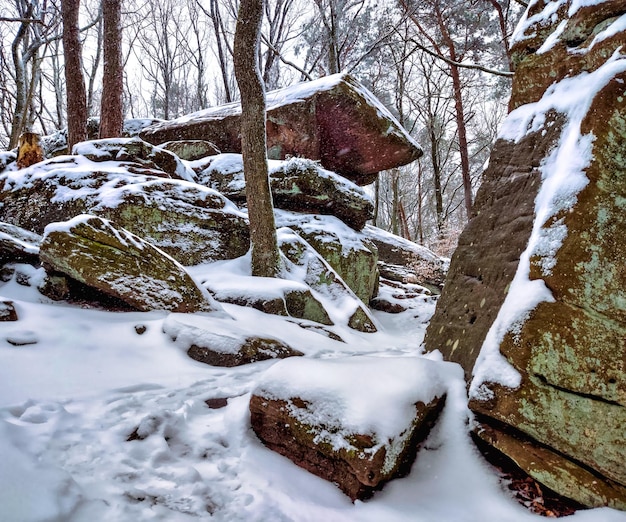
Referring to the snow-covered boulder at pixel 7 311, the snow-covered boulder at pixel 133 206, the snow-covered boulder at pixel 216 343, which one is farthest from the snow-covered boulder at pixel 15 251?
the snow-covered boulder at pixel 216 343

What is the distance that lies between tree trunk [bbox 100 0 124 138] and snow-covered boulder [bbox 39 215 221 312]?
18.2 ft

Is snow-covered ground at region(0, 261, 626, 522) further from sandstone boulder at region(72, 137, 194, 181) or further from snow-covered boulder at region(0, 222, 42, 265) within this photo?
sandstone boulder at region(72, 137, 194, 181)

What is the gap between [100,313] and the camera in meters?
3.40

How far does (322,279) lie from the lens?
6.53 meters

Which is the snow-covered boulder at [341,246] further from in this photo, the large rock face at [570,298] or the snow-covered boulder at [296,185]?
the large rock face at [570,298]

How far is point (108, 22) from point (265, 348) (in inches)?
320

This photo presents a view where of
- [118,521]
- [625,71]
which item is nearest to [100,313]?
[118,521]

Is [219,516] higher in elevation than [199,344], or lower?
lower

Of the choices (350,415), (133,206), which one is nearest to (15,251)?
→ (133,206)

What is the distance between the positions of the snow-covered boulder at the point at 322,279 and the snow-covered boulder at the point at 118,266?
2383 mm

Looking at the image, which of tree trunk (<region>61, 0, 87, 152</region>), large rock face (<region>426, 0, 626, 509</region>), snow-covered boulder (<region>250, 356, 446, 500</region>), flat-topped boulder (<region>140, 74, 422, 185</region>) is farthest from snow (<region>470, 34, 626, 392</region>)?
tree trunk (<region>61, 0, 87, 152</region>)

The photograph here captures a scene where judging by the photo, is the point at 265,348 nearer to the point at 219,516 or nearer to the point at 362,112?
the point at 219,516

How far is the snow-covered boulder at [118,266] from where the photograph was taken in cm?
344

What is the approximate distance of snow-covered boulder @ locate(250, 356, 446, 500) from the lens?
182cm
